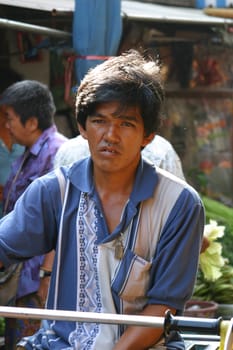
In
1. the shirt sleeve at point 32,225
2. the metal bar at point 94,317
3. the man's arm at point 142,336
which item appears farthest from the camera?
the shirt sleeve at point 32,225

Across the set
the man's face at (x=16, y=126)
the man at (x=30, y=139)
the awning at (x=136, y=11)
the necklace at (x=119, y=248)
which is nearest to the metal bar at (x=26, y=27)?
the awning at (x=136, y=11)

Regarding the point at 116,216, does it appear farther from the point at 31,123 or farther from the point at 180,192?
the point at 31,123

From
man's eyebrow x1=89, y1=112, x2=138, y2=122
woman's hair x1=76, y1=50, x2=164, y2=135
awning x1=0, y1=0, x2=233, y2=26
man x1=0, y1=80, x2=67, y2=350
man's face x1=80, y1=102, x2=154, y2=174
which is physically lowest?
man x1=0, y1=80, x2=67, y2=350

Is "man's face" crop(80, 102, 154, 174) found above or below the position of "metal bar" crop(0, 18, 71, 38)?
above

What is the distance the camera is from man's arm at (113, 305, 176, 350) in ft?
10.6

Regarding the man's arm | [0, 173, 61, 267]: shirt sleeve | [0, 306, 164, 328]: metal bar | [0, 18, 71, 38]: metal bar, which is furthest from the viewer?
[0, 18, 71, 38]: metal bar

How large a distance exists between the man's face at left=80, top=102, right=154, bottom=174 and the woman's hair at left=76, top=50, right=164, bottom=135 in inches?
1.0

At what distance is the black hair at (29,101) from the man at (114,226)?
8.31 ft

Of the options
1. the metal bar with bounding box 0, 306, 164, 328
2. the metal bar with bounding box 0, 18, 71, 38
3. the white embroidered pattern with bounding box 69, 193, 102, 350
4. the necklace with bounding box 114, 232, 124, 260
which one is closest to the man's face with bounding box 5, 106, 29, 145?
the metal bar with bounding box 0, 18, 71, 38

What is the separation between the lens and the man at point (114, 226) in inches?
129

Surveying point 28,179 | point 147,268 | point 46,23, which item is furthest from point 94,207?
point 46,23

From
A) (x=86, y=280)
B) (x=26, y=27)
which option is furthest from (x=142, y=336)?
(x=26, y=27)

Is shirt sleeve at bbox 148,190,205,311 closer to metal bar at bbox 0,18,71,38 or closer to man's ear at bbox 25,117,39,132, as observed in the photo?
man's ear at bbox 25,117,39,132

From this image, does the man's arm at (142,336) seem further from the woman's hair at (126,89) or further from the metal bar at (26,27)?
the metal bar at (26,27)
